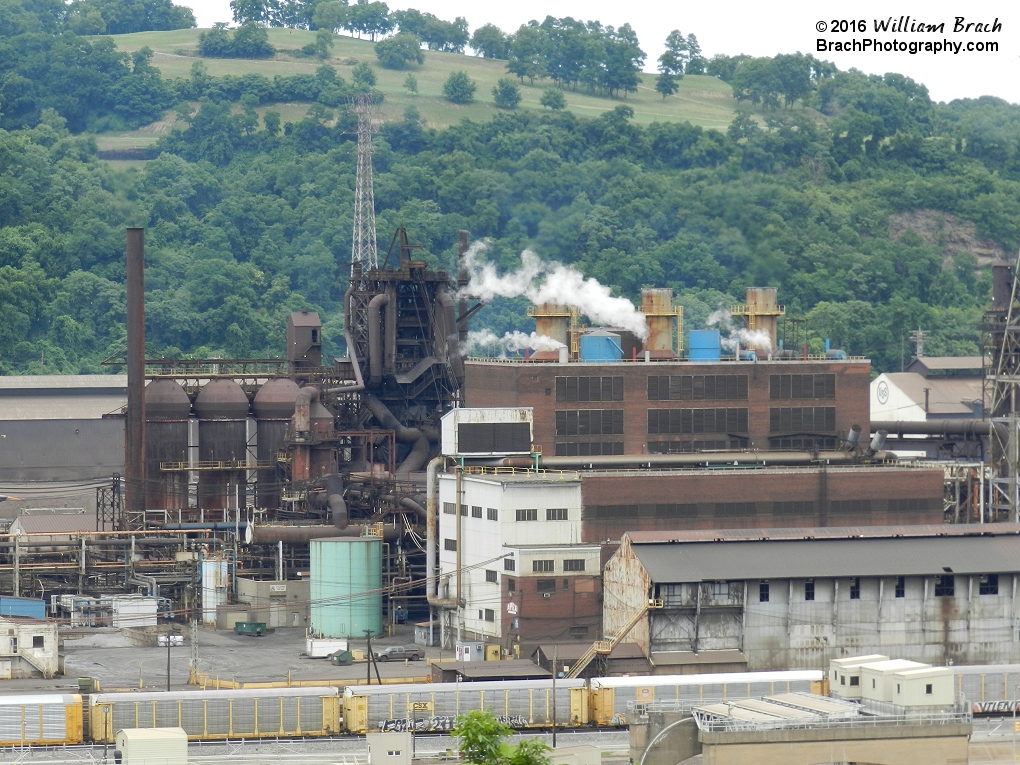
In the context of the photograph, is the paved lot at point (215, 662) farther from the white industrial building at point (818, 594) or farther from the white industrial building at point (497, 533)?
the white industrial building at point (818, 594)

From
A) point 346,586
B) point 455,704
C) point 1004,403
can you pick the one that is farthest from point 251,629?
point 1004,403

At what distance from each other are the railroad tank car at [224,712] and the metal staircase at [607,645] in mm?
13486

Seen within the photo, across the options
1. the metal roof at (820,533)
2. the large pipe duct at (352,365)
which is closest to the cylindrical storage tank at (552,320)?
the large pipe duct at (352,365)

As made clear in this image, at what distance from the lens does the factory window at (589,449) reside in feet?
367

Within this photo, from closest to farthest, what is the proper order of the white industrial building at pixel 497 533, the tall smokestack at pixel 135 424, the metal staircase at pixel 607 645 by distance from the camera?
the metal staircase at pixel 607 645, the white industrial building at pixel 497 533, the tall smokestack at pixel 135 424

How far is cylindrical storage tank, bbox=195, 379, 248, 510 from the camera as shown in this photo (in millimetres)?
131625

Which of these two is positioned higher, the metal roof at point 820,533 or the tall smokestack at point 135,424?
the tall smokestack at point 135,424

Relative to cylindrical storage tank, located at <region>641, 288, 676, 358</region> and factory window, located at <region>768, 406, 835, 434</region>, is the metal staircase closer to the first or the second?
factory window, located at <region>768, 406, 835, 434</region>

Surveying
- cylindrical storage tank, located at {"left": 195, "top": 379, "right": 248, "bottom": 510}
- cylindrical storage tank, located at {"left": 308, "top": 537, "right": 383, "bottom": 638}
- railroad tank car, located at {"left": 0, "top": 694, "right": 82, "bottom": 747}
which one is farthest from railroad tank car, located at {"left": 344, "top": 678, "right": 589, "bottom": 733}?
cylindrical storage tank, located at {"left": 195, "top": 379, "right": 248, "bottom": 510}

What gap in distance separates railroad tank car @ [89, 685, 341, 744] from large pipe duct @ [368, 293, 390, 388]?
50.2 m

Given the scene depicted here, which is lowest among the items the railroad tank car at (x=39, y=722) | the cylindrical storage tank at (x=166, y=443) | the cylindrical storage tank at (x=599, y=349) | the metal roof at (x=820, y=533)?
the railroad tank car at (x=39, y=722)

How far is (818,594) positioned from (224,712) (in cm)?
2944

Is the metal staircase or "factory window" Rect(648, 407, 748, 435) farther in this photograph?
"factory window" Rect(648, 407, 748, 435)

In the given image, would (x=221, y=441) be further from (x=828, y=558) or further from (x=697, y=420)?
(x=828, y=558)
